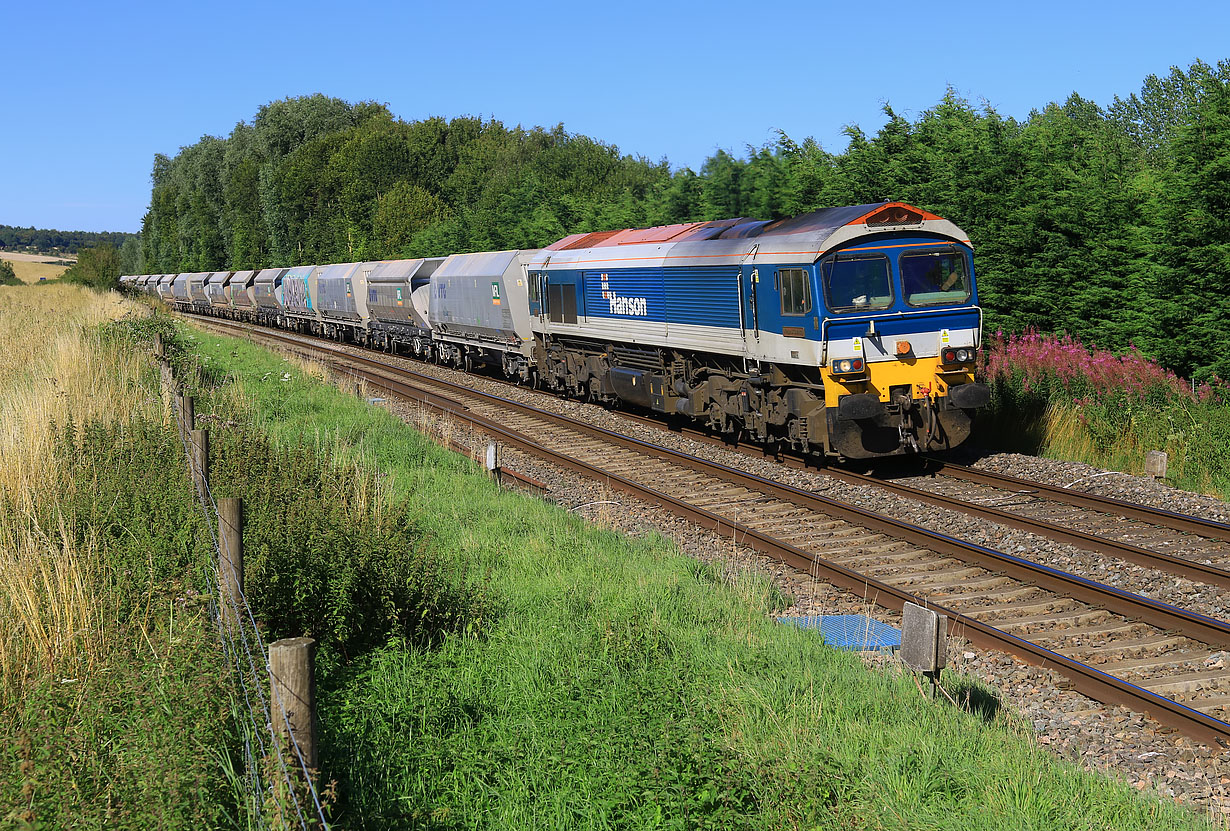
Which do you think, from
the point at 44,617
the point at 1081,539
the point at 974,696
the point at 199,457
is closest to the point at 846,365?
the point at 1081,539

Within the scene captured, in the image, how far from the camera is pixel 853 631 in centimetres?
830

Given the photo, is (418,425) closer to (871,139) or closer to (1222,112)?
(871,139)

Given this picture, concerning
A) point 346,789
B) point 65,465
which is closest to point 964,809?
point 346,789

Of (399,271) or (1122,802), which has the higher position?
(399,271)

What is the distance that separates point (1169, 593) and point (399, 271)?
100 ft

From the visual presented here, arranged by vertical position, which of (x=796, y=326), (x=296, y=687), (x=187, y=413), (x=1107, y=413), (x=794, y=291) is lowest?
(x=1107, y=413)

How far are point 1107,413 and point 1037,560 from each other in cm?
711

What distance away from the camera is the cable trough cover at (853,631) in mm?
7816

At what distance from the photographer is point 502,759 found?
540cm

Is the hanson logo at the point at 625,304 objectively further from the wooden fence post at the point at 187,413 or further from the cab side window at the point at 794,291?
the wooden fence post at the point at 187,413

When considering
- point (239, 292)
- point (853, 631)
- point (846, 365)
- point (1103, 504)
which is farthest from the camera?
point (239, 292)

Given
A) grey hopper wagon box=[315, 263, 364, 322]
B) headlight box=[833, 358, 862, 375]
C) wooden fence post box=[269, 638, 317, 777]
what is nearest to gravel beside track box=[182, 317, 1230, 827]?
headlight box=[833, 358, 862, 375]

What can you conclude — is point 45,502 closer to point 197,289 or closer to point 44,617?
point 44,617

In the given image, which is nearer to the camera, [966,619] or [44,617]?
[44,617]
